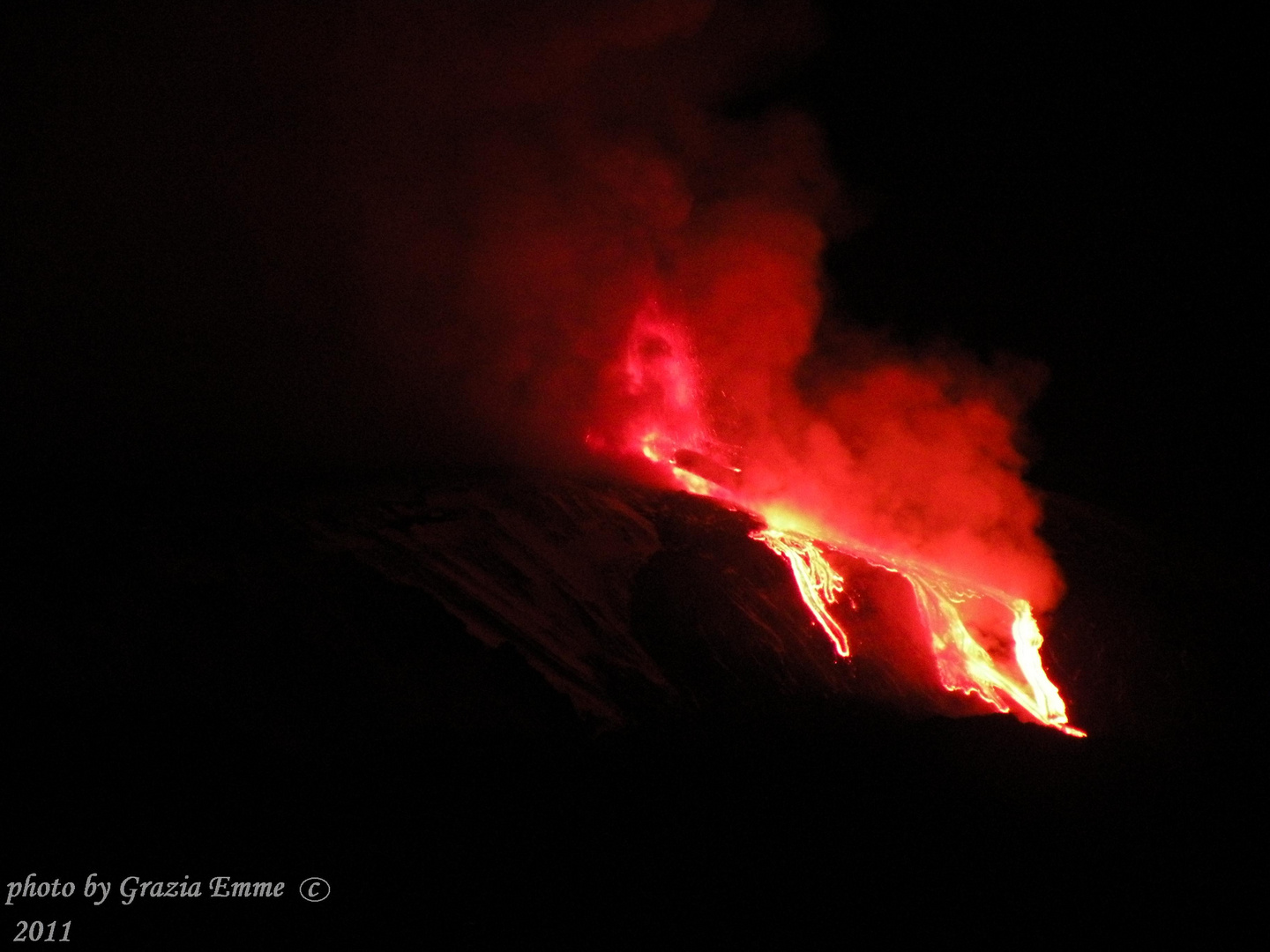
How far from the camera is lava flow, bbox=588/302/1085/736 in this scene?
18.5 metres

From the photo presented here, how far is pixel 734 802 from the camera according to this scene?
1273 cm

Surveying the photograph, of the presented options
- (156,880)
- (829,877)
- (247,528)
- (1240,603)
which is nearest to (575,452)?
(247,528)

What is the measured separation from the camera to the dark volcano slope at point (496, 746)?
10383 mm

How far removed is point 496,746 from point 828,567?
9619 mm

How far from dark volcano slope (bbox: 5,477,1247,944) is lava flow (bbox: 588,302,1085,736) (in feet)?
3.64

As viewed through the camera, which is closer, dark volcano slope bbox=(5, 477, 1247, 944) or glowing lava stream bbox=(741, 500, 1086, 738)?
dark volcano slope bbox=(5, 477, 1247, 944)

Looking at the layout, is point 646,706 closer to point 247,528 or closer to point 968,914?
point 968,914

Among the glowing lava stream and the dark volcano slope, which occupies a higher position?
the glowing lava stream

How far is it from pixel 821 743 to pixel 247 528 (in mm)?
9795

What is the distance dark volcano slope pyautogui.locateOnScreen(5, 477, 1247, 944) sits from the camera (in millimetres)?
10383

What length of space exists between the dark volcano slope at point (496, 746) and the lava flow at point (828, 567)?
111cm

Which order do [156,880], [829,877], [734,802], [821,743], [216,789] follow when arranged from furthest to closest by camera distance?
[821,743] → [734,802] → [829,877] → [216,789] → [156,880]

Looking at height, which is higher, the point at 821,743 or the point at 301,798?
the point at 821,743

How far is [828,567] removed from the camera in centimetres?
1991
